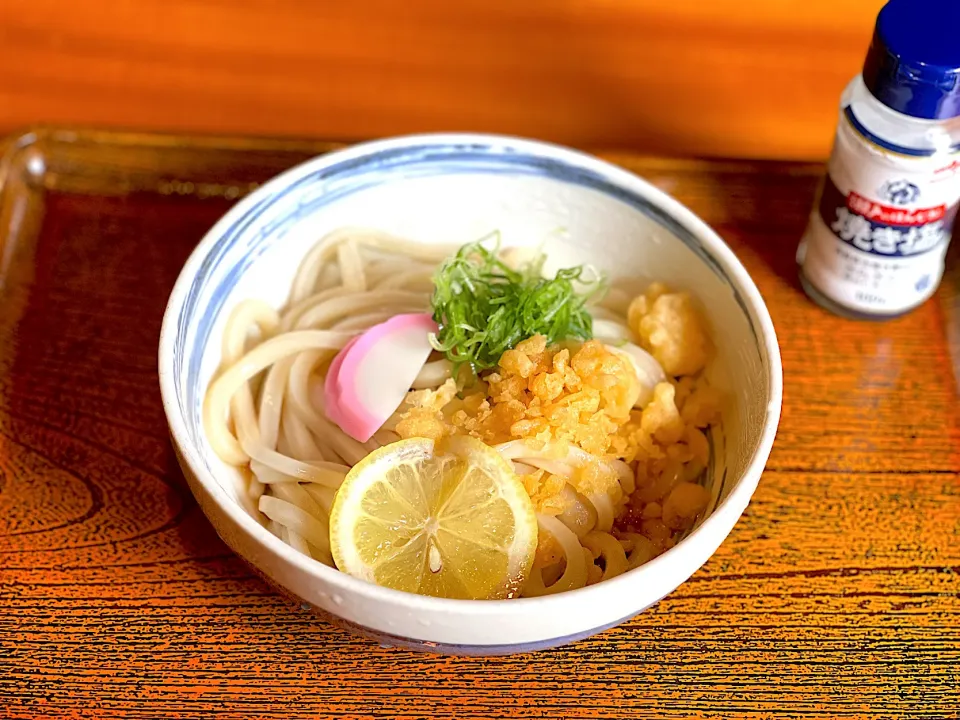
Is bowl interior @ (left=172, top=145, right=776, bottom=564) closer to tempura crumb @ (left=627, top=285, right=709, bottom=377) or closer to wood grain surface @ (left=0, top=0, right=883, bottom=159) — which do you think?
tempura crumb @ (left=627, top=285, right=709, bottom=377)

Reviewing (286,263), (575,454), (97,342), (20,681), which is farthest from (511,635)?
(97,342)

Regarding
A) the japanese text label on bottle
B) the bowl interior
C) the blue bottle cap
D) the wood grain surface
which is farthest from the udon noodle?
the wood grain surface

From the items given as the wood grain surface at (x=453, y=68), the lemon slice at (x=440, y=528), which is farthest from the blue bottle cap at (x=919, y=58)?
the lemon slice at (x=440, y=528)

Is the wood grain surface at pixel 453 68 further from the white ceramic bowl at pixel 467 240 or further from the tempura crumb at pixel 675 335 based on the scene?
the tempura crumb at pixel 675 335

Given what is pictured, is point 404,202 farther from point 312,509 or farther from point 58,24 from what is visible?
point 58,24

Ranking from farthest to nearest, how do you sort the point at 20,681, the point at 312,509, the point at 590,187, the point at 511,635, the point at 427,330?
1. the point at 590,187
2. the point at 427,330
3. the point at 312,509
4. the point at 20,681
5. the point at 511,635

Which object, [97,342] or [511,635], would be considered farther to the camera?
[97,342]
